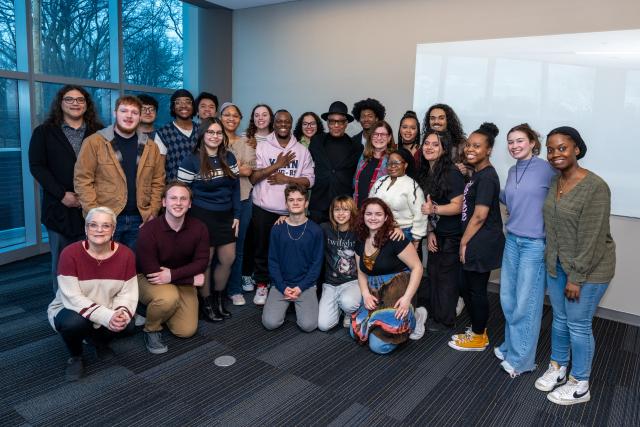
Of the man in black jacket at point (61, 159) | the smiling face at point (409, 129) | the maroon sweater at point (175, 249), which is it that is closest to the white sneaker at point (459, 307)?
the smiling face at point (409, 129)

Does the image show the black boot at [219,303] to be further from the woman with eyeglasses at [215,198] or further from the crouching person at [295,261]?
the crouching person at [295,261]

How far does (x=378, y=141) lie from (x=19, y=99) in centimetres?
346

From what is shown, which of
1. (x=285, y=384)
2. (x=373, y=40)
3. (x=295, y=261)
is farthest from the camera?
(x=373, y=40)

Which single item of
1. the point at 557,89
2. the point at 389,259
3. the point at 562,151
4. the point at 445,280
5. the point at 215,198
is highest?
the point at 557,89

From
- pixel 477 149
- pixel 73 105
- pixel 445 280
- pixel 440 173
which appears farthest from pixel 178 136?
pixel 445 280

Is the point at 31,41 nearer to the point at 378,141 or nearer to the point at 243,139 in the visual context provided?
the point at 243,139

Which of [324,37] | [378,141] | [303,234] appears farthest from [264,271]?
[324,37]

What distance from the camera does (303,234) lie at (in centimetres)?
326

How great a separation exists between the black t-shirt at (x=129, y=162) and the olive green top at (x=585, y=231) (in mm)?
2387

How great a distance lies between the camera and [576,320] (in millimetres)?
2264

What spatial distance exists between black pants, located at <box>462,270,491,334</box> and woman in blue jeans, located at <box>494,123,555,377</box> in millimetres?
220

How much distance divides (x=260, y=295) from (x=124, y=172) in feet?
4.58

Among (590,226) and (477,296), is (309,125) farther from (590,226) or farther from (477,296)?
(590,226)

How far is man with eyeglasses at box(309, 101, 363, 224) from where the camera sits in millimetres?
3648
